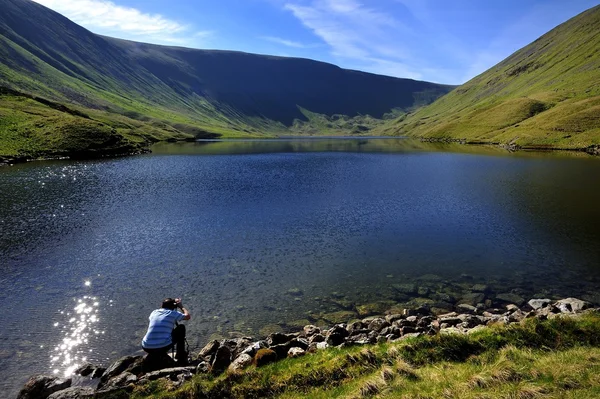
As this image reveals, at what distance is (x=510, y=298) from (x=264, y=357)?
2164cm

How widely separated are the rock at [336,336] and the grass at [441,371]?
6.23 feet

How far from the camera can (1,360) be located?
1978cm

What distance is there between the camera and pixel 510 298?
28.5 meters

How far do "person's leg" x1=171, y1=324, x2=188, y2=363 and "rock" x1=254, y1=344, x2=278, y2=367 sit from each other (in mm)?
4537

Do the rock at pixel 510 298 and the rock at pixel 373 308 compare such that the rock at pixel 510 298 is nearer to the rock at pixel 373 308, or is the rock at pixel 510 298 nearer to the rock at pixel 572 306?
the rock at pixel 572 306

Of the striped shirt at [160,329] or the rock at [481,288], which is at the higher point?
the striped shirt at [160,329]

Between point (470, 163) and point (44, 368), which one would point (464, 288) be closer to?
point (44, 368)

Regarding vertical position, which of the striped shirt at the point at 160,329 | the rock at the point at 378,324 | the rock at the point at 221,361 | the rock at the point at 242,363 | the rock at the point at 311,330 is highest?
the striped shirt at the point at 160,329

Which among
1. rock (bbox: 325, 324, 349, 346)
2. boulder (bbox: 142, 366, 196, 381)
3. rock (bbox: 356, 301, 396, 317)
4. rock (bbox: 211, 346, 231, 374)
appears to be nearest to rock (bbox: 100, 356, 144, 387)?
boulder (bbox: 142, 366, 196, 381)

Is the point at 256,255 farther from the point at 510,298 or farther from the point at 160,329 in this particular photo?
the point at 510,298

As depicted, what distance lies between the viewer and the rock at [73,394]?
14.9 meters

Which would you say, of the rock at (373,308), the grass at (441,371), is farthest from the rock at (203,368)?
the rock at (373,308)

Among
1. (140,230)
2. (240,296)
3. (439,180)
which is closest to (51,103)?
(140,230)

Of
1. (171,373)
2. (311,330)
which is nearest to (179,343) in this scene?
(171,373)
